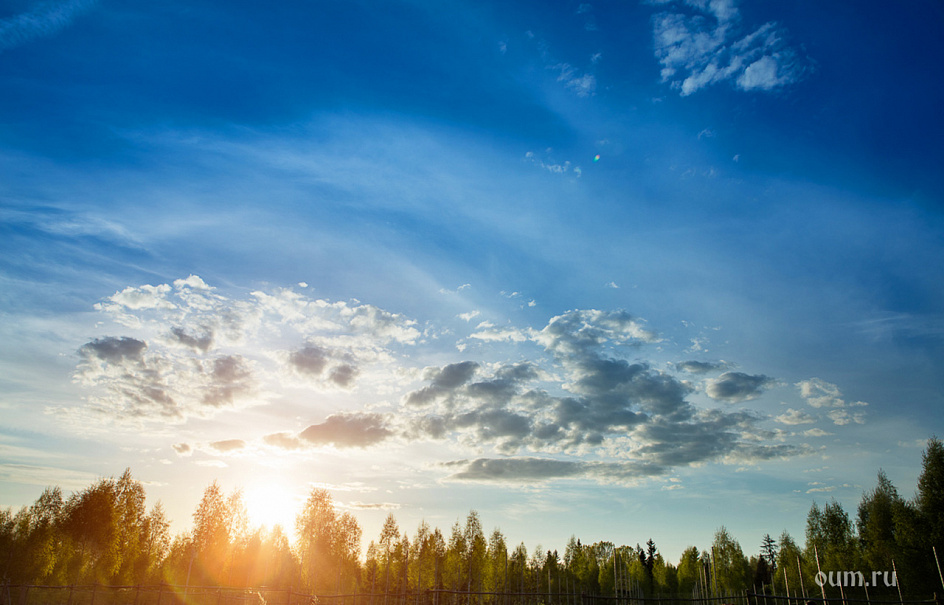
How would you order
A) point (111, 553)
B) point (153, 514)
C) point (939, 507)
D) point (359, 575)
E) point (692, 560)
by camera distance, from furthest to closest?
point (692, 560) → point (359, 575) → point (153, 514) → point (111, 553) → point (939, 507)

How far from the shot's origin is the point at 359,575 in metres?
59.8

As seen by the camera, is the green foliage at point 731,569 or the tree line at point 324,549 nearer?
the tree line at point 324,549

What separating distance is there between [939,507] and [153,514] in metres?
72.1

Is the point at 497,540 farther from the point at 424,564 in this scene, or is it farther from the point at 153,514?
the point at 153,514

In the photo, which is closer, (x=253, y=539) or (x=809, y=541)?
(x=253, y=539)

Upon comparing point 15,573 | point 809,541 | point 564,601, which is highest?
point 809,541

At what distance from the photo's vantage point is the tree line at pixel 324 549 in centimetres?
4291

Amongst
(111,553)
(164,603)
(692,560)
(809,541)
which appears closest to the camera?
(111,553)

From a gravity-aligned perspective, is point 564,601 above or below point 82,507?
below

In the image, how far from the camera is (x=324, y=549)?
56.7 meters

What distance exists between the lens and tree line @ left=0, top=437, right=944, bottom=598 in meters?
42.9

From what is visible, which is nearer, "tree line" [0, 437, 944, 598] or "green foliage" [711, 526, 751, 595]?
"tree line" [0, 437, 944, 598]

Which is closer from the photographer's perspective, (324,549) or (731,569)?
(324,549)

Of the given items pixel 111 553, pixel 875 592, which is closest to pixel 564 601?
pixel 875 592
